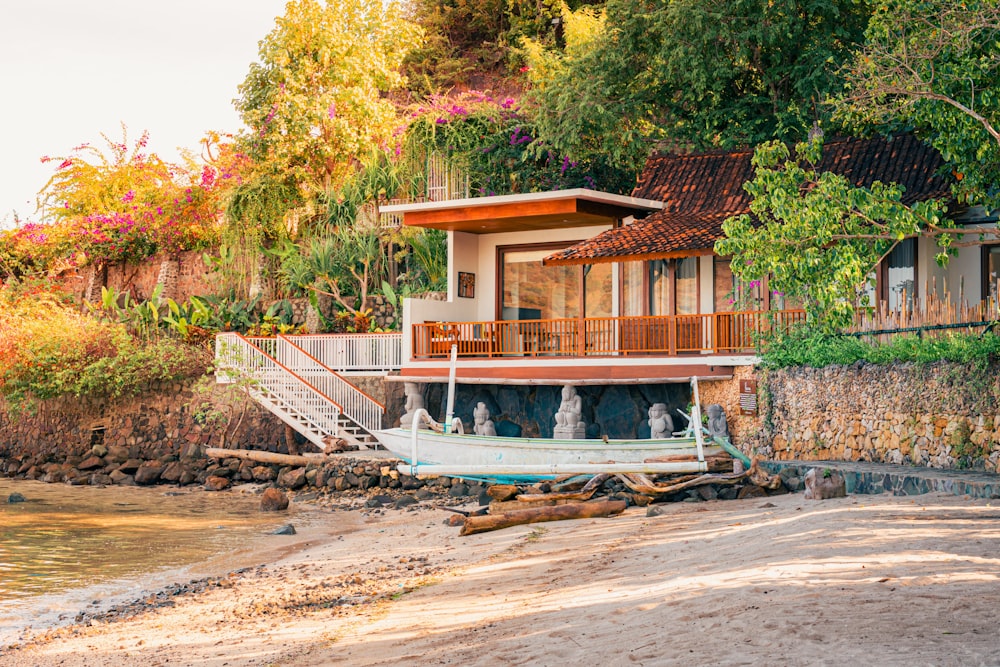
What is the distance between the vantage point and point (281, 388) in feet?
89.8

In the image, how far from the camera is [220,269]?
35.8 m

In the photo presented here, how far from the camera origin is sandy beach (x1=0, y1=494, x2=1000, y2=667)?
6.93m

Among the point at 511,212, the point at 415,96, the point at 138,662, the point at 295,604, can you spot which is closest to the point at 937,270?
the point at 511,212

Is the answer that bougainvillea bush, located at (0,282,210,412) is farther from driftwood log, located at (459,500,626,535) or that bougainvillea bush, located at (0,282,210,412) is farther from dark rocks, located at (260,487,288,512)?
driftwood log, located at (459,500,626,535)

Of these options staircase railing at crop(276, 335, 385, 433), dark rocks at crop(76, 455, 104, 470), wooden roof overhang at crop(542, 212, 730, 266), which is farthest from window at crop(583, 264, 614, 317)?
dark rocks at crop(76, 455, 104, 470)

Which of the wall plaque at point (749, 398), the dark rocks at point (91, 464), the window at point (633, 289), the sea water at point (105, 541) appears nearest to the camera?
the sea water at point (105, 541)

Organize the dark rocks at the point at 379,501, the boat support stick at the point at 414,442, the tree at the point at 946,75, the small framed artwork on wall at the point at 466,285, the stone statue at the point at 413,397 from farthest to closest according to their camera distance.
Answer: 1. the small framed artwork on wall at the point at 466,285
2. the stone statue at the point at 413,397
3. the dark rocks at the point at 379,501
4. the boat support stick at the point at 414,442
5. the tree at the point at 946,75

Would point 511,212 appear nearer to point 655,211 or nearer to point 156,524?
point 655,211

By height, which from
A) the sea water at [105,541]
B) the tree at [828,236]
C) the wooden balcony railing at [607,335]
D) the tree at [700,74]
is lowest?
the sea water at [105,541]

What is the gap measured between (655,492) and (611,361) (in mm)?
6277

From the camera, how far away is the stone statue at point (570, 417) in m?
22.5

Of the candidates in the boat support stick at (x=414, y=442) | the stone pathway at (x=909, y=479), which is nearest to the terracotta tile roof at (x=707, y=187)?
the boat support stick at (x=414, y=442)

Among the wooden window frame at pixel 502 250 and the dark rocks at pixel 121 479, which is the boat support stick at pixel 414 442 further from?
the dark rocks at pixel 121 479

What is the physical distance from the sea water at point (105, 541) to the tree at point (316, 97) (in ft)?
39.4
